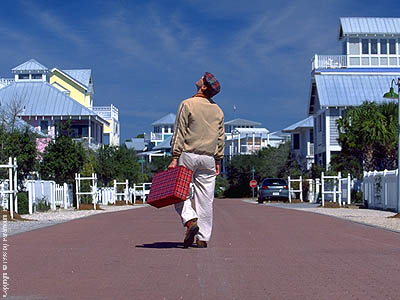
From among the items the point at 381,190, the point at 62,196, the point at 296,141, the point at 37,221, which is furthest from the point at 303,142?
the point at 37,221

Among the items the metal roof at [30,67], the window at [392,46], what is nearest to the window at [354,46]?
the window at [392,46]

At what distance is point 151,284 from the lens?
5852 mm

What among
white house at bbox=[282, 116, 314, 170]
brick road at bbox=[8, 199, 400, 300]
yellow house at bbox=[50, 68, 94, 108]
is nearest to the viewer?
brick road at bbox=[8, 199, 400, 300]

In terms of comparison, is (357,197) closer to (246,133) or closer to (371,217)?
(371,217)

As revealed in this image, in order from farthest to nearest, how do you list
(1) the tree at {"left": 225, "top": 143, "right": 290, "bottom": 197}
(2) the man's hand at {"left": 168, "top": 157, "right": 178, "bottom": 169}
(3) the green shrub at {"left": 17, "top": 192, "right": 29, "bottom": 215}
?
(1) the tree at {"left": 225, "top": 143, "right": 290, "bottom": 197} → (3) the green shrub at {"left": 17, "top": 192, "right": 29, "bottom": 215} → (2) the man's hand at {"left": 168, "top": 157, "right": 178, "bottom": 169}

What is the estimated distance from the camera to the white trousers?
859cm

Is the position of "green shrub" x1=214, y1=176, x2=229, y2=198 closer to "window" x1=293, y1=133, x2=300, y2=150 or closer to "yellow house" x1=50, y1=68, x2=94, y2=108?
"window" x1=293, y1=133, x2=300, y2=150

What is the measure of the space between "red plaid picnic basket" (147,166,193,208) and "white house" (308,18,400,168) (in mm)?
41813

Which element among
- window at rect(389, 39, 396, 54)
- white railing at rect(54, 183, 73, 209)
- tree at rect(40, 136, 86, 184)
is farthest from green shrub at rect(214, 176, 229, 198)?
white railing at rect(54, 183, 73, 209)

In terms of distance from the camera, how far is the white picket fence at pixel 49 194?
22562 mm

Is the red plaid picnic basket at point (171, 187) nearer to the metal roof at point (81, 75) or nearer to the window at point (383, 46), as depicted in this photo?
the window at point (383, 46)

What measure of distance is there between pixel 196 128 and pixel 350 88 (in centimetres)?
4369

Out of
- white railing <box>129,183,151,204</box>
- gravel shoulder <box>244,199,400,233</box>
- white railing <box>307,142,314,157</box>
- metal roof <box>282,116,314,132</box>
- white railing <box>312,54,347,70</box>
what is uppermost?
white railing <box>312,54,347,70</box>

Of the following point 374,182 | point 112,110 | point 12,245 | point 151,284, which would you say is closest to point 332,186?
point 374,182
